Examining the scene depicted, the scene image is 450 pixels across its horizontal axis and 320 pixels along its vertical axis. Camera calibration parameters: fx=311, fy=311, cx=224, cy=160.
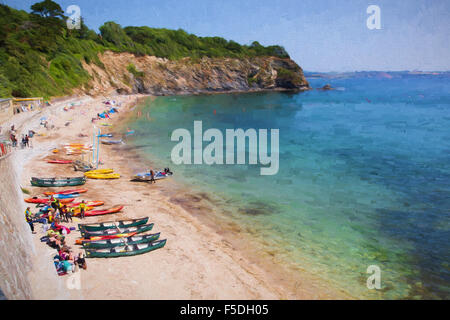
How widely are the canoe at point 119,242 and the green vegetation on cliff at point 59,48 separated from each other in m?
38.2

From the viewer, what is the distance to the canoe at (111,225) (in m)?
17.5

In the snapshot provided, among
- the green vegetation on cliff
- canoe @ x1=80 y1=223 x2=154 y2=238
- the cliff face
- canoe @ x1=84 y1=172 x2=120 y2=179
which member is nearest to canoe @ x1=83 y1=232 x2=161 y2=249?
canoe @ x1=80 y1=223 x2=154 y2=238

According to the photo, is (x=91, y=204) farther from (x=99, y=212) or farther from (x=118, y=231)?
(x=118, y=231)

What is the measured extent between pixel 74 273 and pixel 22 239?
295 cm

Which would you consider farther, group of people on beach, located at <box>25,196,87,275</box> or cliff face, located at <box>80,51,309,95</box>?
cliff face, located at <box>80,51,309,95</box>

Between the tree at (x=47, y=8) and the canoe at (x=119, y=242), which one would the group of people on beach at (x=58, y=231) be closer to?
the canoe at (x=119, y=242)

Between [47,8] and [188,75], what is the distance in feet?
163

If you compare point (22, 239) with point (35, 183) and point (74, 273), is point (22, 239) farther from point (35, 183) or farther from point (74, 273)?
point (35, 183)

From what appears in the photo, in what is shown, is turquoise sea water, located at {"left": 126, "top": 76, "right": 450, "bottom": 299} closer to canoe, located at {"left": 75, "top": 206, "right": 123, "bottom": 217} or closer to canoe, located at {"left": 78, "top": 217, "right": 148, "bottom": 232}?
canoe, located at {"left": 78, "top": 217, "right": 148, "bottom": 232}

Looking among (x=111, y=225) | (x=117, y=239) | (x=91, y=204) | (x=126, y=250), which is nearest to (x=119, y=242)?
(x=117, y=239)

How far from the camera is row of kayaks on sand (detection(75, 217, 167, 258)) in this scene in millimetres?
15734

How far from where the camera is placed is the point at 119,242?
1655 cm

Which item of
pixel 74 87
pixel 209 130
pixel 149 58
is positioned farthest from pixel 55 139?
pixel 149 58

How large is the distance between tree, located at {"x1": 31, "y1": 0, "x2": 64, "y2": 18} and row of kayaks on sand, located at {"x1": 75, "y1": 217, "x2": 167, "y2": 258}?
286 ft
